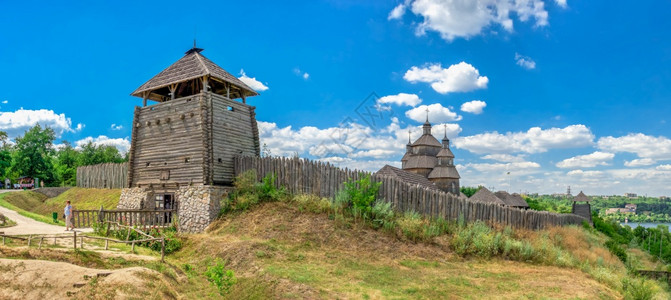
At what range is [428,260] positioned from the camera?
12570 mm

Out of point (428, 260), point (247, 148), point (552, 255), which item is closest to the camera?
point (428, 260)

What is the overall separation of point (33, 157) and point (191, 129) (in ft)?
118

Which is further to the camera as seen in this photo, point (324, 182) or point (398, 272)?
point (324, 182)

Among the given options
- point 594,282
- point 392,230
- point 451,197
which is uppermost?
point 451,197

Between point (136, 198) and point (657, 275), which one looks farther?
point (136, 198)

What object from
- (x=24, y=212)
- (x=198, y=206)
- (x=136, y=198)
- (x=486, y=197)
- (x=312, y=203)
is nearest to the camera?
(x=312, y=203)

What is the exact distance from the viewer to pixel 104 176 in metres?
32.6

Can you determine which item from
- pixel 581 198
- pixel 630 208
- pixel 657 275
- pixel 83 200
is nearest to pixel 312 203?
pixel 657 275

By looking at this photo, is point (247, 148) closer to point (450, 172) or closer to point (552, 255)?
point (552, 255)

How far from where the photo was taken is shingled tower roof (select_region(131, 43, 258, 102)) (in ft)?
63.7

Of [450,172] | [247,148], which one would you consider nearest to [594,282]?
[247,148]

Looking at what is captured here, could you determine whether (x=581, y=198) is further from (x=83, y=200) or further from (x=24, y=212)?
(x=24, y=212)

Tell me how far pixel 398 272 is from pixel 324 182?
6220 mm

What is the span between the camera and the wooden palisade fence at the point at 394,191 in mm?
15414
